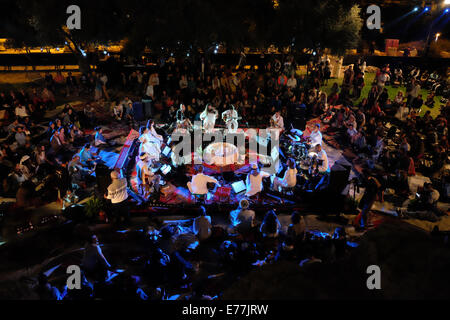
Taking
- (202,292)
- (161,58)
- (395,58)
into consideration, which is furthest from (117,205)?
(395,58)

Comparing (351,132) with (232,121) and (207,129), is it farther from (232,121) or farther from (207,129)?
(207,129)

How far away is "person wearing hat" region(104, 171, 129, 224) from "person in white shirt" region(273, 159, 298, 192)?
4152mm

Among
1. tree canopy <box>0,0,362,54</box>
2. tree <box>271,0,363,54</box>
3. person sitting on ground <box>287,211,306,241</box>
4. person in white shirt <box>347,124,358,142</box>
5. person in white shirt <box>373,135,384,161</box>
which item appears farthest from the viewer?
tree <box>271,0,363,54</box>

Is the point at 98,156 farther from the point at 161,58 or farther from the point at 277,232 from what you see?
the point at 161,58

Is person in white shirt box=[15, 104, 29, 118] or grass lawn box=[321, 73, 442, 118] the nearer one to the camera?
person in white shirt box=[15, 104, 29, 118]

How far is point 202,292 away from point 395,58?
23.2m

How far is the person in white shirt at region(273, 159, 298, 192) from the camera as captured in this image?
912 centimetres

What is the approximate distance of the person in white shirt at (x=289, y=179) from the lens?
29.9ft

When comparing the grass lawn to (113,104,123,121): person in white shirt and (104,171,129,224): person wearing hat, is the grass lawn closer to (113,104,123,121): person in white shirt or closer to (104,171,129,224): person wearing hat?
(113,104,123,121): person in white shirt

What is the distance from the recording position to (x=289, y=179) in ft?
30.1

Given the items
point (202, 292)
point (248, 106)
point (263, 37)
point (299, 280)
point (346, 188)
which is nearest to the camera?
point (299, 280)

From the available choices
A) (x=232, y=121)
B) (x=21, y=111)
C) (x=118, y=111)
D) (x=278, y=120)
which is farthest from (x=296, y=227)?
(x=21, y=111)

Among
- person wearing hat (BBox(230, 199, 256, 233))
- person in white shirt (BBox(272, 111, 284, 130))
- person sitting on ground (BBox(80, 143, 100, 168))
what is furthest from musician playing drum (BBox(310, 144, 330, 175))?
person sitting on ground (BBox(80, 143, 100, 168))

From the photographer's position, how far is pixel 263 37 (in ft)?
59.7
